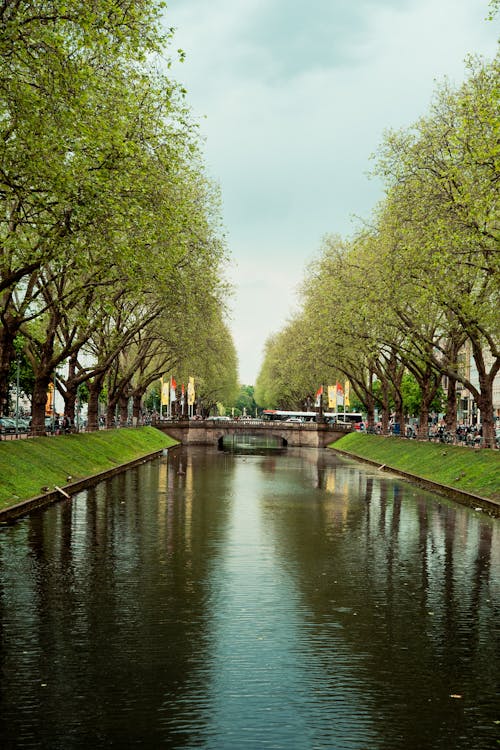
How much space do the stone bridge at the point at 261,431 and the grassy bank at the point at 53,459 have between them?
4227 centimetres

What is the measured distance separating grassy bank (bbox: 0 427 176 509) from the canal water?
471cm

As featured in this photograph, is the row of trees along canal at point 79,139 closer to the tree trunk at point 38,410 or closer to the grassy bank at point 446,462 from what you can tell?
the tree trunk at point 38,410

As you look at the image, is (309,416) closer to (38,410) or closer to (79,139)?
(38,410)

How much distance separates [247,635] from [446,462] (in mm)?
32221

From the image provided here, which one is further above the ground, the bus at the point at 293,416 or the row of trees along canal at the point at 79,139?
the row of trees along canal at the point at 79,139

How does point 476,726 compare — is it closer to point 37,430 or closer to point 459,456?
point 459,456

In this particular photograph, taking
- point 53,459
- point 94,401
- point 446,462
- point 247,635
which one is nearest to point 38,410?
point 53,459

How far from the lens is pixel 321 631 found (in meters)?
11.6

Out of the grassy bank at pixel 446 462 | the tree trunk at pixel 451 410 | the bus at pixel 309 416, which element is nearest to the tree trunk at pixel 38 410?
the grassy bank at pixel 446 462

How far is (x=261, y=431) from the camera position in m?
110

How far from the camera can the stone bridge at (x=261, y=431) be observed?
10056 centimetres

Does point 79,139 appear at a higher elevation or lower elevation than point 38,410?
higher

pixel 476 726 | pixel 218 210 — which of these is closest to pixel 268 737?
pixel 476 726

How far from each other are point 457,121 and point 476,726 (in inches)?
1253
